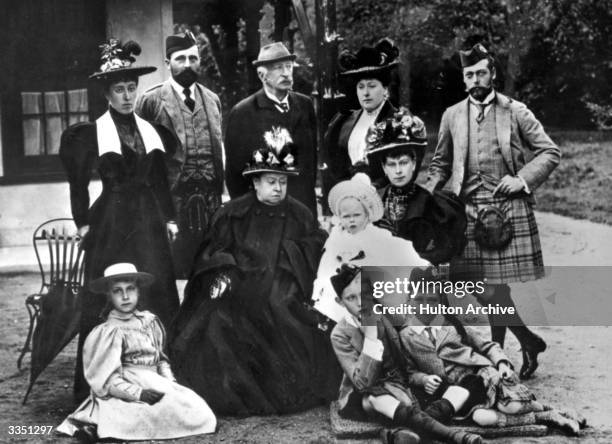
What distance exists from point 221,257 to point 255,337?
1.35ft

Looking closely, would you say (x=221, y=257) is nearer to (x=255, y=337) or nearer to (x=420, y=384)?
(x=255, y=337)

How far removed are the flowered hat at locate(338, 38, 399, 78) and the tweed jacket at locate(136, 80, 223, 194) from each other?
2.53 ft

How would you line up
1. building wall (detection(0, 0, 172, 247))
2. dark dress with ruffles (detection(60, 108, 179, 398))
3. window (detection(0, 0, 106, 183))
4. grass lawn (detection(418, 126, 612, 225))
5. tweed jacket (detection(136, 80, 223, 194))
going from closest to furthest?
dark dress with ruffles (detection(60, 108, 179, 398)), tweed jacket (detection(136, 80, 223, 194)), building wall (detection(0, 0, 172, 247)), window (detection(0, 0, 106, 183)), grass lawn (detection(418, 126, 612, 225))

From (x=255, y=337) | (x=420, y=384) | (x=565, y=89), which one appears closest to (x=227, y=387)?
(x=255, y=337)

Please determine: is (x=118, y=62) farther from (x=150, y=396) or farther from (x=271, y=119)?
(x=150, y=396)

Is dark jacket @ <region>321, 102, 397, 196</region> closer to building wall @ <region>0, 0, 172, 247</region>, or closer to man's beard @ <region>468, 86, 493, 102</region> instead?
man's beard @ <region>468, 86, 493, 102</region>

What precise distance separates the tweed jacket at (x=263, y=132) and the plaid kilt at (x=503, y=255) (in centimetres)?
78

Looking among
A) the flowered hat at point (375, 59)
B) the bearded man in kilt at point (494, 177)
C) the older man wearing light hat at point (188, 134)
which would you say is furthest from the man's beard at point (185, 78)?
the bearded man in kilt at point (494, 177)

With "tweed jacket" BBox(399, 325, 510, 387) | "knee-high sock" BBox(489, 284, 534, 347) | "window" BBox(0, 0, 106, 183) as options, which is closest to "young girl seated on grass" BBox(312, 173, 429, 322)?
"tweed jacket" BBox(399, 325, 510, 387)

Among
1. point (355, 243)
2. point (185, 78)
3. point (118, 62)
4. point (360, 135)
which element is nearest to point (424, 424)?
point (355, 243)

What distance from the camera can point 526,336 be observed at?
177 inches

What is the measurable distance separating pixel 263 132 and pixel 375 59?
66 centimetres

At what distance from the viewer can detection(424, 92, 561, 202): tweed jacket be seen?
4348 mm

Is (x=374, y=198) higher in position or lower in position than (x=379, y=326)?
higher
